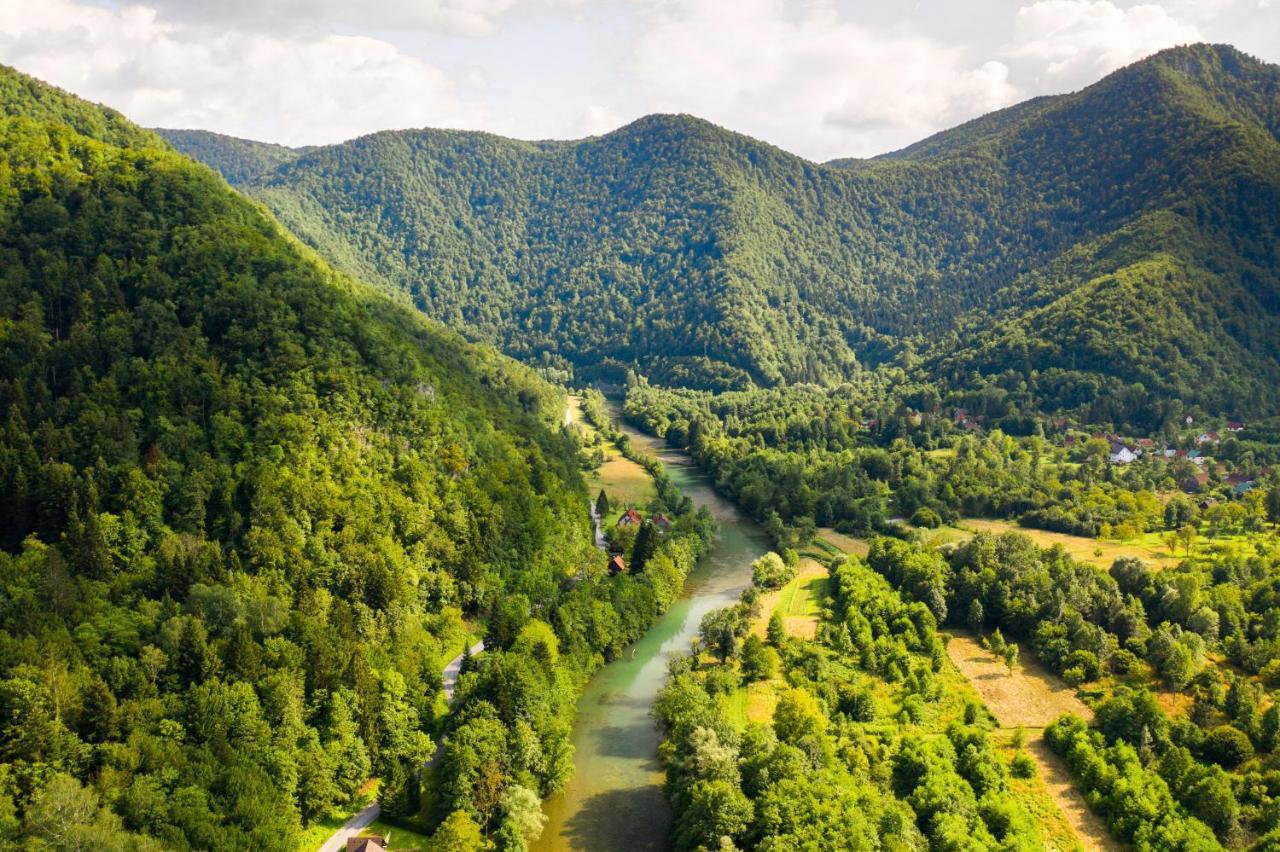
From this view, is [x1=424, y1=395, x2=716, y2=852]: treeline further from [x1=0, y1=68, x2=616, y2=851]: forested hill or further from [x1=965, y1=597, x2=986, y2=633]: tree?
[x1=965, y1=597, x2=986, y2=633]: tree

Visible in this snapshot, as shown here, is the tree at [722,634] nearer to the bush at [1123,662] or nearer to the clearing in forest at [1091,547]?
the bush at [1123,662]

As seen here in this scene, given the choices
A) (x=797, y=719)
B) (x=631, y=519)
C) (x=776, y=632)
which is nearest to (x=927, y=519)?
(x=631, y=519)

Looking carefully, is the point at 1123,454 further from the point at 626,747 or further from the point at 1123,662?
the point at 626,747

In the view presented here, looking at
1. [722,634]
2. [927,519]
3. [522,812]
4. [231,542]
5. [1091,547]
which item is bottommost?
[522,812]

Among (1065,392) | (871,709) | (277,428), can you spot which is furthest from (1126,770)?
(1065,392)

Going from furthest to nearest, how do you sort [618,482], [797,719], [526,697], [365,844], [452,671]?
[618,482]
[452,671]
[797,719]
[526,697]
[365,844]

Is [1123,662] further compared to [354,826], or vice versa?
[1123,662]
